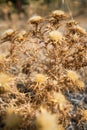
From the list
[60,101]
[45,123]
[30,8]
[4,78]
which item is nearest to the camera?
[45,123]

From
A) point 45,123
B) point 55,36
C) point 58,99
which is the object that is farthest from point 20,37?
point 45,123

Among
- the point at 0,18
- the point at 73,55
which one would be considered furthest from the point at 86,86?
the point at 0,18

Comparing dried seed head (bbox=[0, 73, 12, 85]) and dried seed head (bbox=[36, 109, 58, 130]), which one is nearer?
dried seed head (bbox=[36, 109, 58, 130])

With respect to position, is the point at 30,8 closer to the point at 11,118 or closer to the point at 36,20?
the point at 36,20

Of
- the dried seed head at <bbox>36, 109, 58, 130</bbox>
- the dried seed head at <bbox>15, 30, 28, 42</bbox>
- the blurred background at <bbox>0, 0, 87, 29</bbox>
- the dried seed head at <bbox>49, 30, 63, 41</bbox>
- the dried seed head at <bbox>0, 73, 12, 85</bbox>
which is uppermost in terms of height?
the blurred background at <bbox>0, 0, 87, 29</bbox>

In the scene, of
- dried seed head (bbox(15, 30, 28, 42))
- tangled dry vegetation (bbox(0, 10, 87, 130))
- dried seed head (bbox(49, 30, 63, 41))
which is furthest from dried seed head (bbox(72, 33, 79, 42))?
dried seed head (bbox(15, 30, 28, 42))

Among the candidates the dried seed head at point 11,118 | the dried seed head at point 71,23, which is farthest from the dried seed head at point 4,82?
the dried seed head at point 71,23

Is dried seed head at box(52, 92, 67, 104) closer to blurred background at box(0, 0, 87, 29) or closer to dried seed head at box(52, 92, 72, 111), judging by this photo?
dried seed head at box(52, 92, 72, 111)

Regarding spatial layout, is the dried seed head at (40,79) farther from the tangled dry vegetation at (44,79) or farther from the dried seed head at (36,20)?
the dried seed head at (36,20)

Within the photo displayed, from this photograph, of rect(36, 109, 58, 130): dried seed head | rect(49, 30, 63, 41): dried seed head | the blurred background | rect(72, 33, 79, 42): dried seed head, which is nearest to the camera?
rect(36, 109, 58, 130): dried seed head
